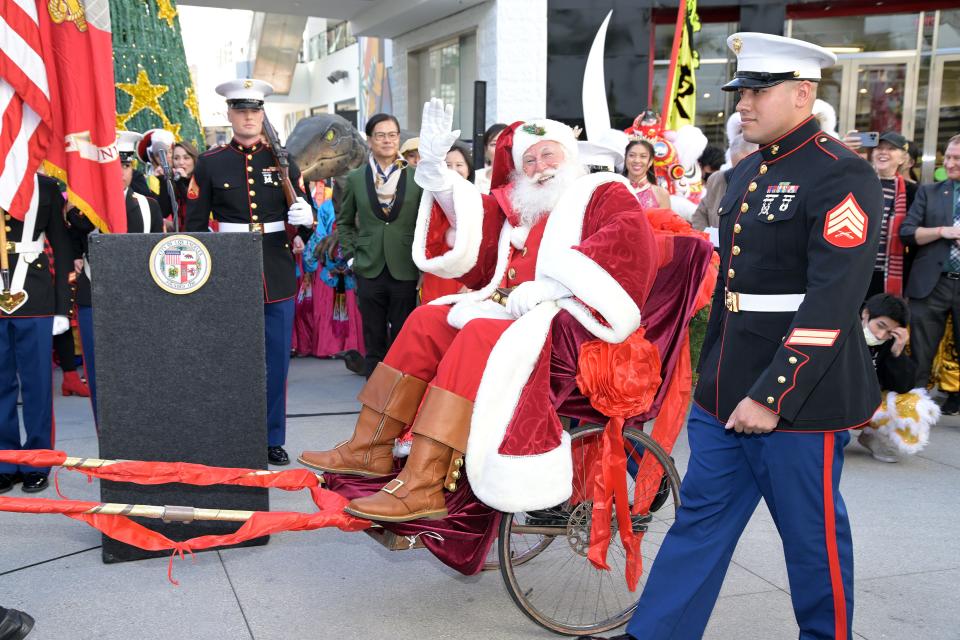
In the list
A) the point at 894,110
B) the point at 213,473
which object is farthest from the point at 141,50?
the point at 894,110

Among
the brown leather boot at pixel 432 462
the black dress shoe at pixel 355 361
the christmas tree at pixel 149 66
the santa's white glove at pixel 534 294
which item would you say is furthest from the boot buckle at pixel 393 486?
the christmas tree at pixel 149 66

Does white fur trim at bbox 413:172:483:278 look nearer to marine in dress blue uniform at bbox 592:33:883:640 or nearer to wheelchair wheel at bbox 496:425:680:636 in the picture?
wheelchair wheel at bbox 496:425:680:636

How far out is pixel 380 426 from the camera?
3.27m

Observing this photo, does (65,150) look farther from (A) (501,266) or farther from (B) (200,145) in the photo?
(B) (200,145)

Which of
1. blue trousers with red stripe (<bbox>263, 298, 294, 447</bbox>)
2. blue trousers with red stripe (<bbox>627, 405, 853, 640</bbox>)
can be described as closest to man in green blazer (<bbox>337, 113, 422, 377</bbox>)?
blue trousers with red stripe (<bbox>263, 298, 294, 447</bbox>)

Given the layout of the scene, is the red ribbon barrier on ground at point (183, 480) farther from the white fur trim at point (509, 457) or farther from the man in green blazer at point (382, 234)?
the man in green blazer at point (382, 234)

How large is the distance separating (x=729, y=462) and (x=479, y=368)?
2.94ft

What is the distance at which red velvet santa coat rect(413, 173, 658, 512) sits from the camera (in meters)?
2.80

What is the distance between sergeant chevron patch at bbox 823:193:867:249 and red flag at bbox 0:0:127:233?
10.3 feet

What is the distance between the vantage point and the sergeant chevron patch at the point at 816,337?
7.28 ft

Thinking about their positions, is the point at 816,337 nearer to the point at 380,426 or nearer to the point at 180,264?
the point at 380,426

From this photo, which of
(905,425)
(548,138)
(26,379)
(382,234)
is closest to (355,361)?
(382,234)

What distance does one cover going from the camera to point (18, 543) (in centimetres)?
369

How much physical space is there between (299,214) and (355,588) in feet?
7.11
